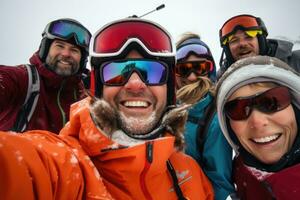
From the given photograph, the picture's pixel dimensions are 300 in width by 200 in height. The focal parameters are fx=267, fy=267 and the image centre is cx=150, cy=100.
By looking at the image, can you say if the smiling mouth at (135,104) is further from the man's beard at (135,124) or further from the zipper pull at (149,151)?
the zipper pull at (149,151)

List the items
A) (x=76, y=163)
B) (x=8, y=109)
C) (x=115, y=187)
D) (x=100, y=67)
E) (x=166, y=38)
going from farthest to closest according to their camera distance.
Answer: (x=8, y=109) < (x=166, y=38) < (x=100, y=67) < (x=115, y=187) < (x=76, y=163)

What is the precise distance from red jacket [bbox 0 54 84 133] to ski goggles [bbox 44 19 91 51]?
50cm

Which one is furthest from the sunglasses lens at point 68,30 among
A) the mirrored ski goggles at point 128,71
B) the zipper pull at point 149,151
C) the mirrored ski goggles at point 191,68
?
the zipper pull at point 149,151

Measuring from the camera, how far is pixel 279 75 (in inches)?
82.6

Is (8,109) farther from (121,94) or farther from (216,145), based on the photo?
(216,145)

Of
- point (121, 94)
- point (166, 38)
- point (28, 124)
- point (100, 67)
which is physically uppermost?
point (166, 38)

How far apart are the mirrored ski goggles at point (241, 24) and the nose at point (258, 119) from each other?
297cm

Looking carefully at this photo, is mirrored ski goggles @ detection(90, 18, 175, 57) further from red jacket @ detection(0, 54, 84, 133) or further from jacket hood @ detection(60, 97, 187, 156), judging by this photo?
red jacket @ detection(0, 54, 84, 133)

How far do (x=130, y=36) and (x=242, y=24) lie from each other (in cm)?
304

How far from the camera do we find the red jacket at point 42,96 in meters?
3.28

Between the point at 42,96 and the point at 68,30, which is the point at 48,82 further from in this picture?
the point at 68,30

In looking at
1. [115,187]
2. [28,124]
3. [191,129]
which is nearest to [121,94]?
[115,187]

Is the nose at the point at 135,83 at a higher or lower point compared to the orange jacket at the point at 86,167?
higher

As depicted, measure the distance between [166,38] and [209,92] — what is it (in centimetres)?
88
